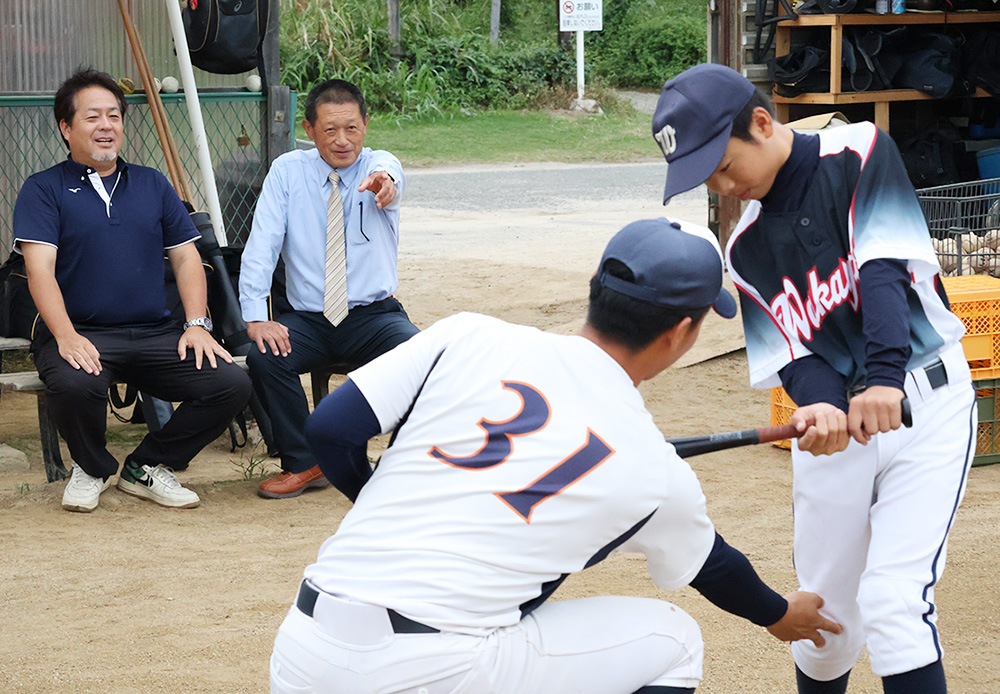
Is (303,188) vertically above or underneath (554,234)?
above

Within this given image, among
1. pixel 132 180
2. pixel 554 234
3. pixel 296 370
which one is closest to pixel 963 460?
pixel 296 370

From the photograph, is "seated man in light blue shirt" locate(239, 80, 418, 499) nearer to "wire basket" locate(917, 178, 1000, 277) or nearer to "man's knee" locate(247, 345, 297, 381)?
"man's knee" locate(247, 345, 297, 381)

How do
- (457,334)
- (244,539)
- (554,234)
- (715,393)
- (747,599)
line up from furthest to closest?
(554,234) → (715,393) → (244,539) → (747,599) → (457,334)

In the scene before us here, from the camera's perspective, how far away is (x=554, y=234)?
12.3 meters

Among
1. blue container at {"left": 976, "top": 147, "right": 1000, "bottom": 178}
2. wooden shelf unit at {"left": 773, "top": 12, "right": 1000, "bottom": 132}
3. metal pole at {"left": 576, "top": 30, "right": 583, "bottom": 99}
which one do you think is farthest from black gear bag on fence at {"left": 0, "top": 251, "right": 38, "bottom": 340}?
metal pole at {"left": 576, "top": 30, "right": 583, "bottom": 99}

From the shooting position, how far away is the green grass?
61.7 feet

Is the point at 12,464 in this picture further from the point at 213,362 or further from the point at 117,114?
the point at 117,114

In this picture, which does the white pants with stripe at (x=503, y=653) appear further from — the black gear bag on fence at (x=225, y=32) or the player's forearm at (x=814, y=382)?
the black gear bag on fence at (x=225, y=32)

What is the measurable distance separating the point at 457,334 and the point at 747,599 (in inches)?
31.7

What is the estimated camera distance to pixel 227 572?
166 inches

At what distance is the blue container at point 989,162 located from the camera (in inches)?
349

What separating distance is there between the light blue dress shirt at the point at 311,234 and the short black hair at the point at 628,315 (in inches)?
132

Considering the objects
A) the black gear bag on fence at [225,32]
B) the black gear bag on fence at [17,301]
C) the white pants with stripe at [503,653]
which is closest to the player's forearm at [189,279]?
the black gear bag on fence at [17,301]

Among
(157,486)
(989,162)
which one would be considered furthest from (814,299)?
(989,162)
